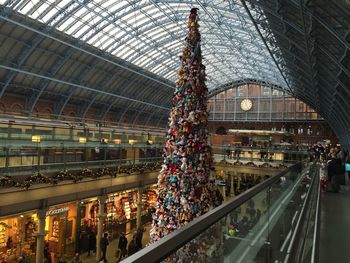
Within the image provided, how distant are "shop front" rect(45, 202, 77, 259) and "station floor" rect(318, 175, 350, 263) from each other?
12.1m

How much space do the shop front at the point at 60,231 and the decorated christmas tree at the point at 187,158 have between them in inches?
367

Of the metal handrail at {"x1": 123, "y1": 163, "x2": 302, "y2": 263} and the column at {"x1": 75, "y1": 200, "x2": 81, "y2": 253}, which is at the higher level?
the metal handrail at {"x1": 123, "y1": 163, "x2": 302, "y2": 263}

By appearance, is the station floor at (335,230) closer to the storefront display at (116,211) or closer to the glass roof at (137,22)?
the storefront display at (116,211)

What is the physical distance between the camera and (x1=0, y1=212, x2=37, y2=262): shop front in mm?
14969

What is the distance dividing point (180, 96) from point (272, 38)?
56.2 feet

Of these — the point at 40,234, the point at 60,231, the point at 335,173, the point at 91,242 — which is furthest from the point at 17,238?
the point at 335,173

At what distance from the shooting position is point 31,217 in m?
16.2

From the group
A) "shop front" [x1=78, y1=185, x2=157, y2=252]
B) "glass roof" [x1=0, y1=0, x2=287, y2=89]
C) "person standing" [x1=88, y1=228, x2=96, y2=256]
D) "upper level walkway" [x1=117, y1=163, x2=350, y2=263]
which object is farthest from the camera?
"glass roof" [x1=0, y1=0, x2=287, y2=89]

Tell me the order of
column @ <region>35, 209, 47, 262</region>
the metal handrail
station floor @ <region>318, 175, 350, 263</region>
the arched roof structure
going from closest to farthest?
the metal handrail, station floor @ <region>318, 175, 350, 263</region>, column @ <region>35, 209, 47, 262</region>, the arched roof structure

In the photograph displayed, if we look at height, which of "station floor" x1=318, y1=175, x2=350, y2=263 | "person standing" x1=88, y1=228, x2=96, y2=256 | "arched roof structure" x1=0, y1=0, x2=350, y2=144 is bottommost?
"person standing" x1=88, y1=228, x2=96, y2=256

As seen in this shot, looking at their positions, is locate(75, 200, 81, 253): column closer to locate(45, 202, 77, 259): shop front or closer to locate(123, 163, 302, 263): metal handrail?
locate(45, 202, 77, 259): shop front

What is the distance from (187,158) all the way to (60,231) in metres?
10.9

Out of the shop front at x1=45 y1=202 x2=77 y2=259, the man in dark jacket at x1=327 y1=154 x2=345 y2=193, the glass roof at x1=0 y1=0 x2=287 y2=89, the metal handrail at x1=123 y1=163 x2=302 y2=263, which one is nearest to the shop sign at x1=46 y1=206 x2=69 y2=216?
the shop front at x1=45 y1=202 x2=77 y2=259

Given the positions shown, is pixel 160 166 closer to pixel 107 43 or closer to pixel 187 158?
pixel 187 158
